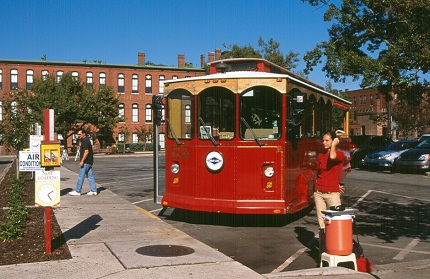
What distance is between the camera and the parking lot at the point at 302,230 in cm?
788

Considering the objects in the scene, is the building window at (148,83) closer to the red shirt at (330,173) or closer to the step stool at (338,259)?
the red shirt at (330,173)

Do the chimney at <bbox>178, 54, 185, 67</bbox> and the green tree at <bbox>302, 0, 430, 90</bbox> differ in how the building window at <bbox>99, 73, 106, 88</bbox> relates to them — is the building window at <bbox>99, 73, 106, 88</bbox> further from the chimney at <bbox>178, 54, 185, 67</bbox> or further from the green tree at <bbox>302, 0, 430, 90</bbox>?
the green tree at <bbox>302, 0, 430, 90</bbox>

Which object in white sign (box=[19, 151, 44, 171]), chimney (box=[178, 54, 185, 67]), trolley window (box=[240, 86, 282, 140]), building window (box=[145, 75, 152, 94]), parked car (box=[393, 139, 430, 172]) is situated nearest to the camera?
trolley window (box=[240, 86, 282, 140])

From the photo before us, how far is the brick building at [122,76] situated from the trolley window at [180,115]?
52761 mm

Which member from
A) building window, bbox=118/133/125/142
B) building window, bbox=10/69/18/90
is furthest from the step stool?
building window, bbox=10/69/18/90

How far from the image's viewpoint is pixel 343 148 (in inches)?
624

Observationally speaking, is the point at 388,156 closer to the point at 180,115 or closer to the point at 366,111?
the point at 180,115

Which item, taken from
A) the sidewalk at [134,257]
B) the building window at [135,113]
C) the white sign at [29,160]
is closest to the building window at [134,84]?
the building window at [135,113]

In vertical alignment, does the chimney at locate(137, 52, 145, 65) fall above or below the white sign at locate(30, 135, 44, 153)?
above

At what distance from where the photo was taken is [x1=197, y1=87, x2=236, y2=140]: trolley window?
1024 cm

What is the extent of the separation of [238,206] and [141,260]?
3.10 meters

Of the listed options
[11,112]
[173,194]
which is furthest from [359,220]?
[11,112]

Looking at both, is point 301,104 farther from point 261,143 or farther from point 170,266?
point 170,266

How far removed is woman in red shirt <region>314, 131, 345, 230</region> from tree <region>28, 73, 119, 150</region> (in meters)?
46.4
